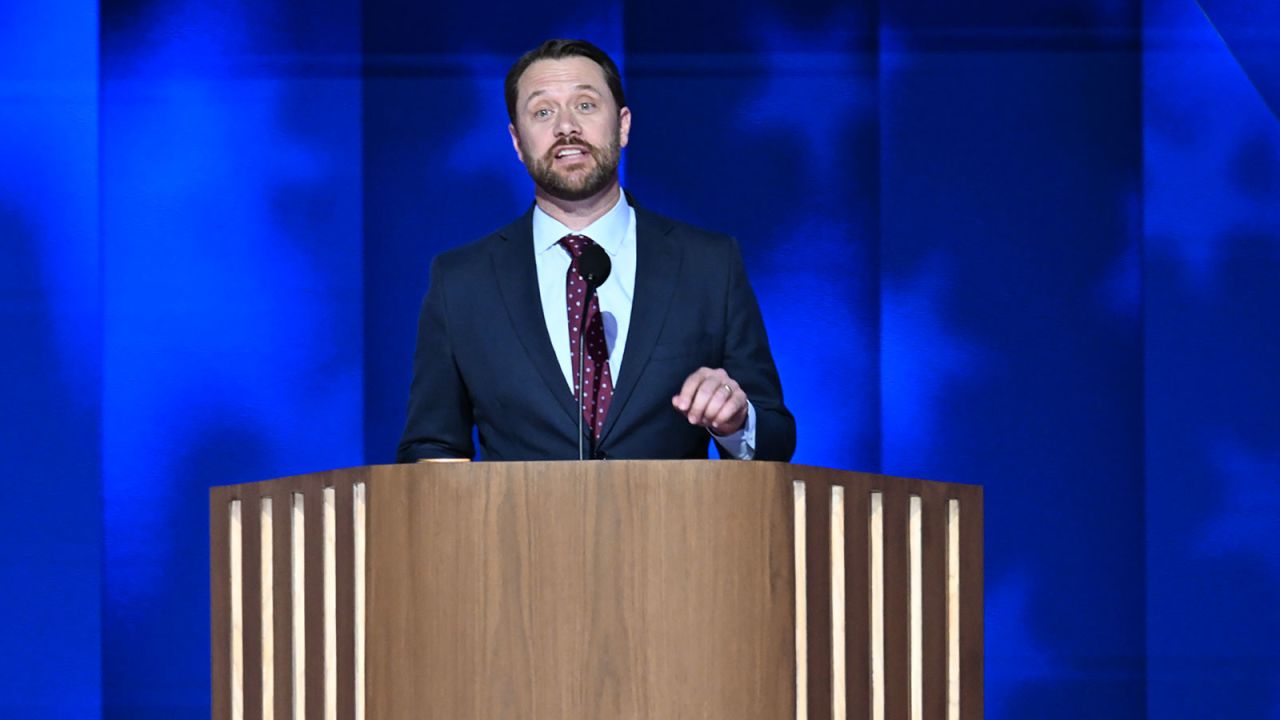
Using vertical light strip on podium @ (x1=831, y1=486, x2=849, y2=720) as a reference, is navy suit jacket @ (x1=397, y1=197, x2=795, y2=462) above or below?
above

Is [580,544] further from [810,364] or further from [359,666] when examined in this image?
[810,364]

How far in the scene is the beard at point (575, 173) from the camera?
8.79ft

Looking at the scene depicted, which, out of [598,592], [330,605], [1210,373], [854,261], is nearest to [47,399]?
[854,261]

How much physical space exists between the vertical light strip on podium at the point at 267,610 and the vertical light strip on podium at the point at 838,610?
2.41ft

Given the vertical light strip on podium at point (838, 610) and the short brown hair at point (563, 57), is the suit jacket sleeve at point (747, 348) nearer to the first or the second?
the short brown hair at point (563, 57)

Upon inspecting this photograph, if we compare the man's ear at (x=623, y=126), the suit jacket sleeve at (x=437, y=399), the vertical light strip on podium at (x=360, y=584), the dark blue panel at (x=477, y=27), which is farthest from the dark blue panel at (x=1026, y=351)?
the vertical light strip on podium at (x=360, y=584)

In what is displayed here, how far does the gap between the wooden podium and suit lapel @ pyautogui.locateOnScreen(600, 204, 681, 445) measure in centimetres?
50

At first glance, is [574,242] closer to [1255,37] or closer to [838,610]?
[838,610]

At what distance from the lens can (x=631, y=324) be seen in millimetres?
2555

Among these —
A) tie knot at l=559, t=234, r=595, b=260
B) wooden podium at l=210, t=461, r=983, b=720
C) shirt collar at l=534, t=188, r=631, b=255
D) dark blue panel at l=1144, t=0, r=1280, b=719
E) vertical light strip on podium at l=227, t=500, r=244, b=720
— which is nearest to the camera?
wooden podium at l=210, t=461, r=983, b=720

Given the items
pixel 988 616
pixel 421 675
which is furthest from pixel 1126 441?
pixel 421 675

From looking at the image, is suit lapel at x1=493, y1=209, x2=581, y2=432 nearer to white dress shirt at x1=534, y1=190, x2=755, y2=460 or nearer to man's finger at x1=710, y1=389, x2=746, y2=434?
white dress shirt at x1=534, y1=190, x2=755, y2=460

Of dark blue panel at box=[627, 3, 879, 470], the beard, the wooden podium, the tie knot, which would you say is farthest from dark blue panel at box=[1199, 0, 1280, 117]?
the wooden podium

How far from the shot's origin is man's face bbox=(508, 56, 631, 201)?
105 inches
